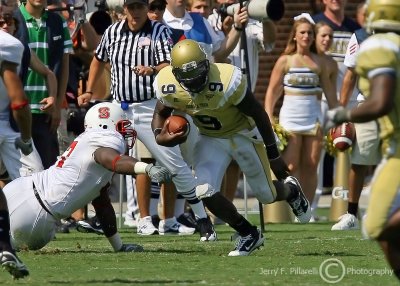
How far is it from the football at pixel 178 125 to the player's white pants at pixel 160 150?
68.6 inches

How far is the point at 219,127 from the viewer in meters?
9.80

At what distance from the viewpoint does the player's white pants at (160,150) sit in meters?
11.5

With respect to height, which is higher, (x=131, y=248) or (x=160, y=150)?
(x=160, y=150)

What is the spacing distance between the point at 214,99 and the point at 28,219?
5.11 feet

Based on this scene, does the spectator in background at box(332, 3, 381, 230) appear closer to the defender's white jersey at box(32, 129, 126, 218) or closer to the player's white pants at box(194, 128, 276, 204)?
the player's white pants at box(194, 128, 276, 204)

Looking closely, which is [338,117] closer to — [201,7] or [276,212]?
[201,7]

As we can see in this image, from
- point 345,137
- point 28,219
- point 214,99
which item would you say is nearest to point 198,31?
point 345,137

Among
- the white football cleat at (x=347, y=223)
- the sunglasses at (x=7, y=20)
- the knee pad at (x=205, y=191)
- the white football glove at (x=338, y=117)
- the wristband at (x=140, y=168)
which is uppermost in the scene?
the sunglasses at (x=7, y=20)

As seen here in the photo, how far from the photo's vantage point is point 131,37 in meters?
12.0

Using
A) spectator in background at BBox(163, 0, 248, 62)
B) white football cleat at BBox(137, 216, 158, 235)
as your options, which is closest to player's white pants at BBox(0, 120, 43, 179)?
white football cleat at BBox(137, 216, 158, 235)

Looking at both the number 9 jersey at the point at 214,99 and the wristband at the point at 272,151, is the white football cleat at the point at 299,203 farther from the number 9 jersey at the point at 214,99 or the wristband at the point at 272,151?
the number 9 jersey at the point at 214,99

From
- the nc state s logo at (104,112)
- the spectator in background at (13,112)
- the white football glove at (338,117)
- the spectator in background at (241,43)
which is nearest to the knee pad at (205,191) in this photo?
the nc state s logo at (104,112)

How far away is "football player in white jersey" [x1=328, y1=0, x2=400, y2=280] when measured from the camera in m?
6.62

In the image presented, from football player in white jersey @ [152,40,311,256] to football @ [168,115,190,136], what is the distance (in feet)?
0.12
